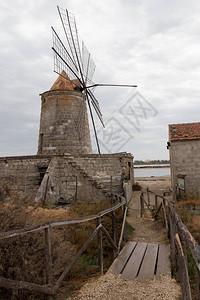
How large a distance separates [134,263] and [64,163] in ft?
29.3

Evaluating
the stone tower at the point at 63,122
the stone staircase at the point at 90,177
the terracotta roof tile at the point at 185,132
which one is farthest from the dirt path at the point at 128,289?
the stone tower at the point at 63,122

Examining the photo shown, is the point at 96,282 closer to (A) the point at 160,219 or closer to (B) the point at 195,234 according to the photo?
(B) the point at 195,234

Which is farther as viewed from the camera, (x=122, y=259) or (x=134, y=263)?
(x=122, y=259)

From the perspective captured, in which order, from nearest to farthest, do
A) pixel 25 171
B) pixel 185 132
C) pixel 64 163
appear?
1. pixel 64 163
2. pixel 25 171
3. pixel 185 132

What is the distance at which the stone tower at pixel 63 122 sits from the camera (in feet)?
50.2

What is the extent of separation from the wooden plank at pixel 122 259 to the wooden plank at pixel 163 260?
63 cm

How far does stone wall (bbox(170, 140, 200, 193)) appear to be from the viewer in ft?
38.5

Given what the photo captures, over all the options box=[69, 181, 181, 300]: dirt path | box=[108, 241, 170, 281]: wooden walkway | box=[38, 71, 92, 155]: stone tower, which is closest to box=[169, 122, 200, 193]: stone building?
box=[38, 71, 92, 155]: stone tower

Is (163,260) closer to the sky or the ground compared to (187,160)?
closer to the ground

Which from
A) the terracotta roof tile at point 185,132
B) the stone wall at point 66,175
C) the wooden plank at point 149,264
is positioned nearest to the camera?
the wooden plank at point 149,264

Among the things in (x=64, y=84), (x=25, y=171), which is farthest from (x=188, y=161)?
(x=64, y=84)

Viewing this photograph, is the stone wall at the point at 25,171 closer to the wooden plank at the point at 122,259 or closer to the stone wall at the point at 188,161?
the stone wall at the point at 188,161

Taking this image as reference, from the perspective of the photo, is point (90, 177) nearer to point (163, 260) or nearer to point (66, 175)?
point (66, 175)

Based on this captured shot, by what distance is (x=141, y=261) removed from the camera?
407 cm
